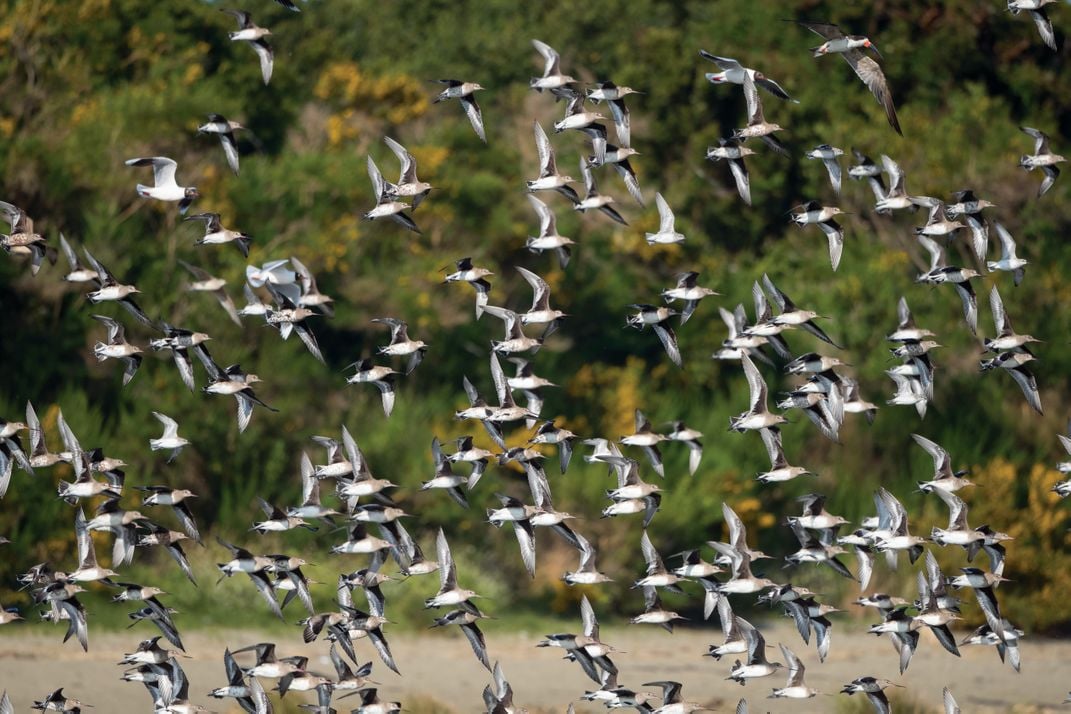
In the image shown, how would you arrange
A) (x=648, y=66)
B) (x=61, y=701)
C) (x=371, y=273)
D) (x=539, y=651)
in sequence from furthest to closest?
(x=648, y=66) < (x=371, y=273) < (x=539, y=651) < (x=61, y=701)

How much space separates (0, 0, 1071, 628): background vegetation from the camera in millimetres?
36219

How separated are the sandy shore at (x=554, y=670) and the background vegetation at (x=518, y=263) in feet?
3.13

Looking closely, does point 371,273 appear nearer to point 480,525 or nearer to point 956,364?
point 480,525

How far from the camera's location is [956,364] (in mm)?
38875

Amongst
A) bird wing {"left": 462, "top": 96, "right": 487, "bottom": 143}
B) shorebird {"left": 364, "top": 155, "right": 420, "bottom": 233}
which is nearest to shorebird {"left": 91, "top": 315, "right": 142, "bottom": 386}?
shorebird {"left": 364, "top": 155, "right": 420, "bottom": 233}

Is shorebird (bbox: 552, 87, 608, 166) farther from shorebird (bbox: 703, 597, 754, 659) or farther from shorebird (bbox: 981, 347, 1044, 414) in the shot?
shorebird (bbox: 703, 597, 754, 659)

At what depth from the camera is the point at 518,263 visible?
132 ft

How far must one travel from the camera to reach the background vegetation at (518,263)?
36.2 m

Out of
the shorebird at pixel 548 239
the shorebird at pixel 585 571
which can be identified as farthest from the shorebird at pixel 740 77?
the shorebird at pixel 585 571

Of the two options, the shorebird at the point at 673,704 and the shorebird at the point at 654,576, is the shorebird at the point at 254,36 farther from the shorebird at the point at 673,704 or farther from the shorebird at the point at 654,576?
the shorebird at the point at 673,704

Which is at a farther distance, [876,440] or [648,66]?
[648,66]

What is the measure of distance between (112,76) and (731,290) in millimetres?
13127

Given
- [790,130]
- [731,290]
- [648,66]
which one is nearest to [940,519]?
[731,290]

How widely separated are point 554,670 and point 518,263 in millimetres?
9447
